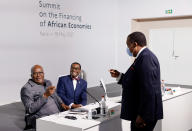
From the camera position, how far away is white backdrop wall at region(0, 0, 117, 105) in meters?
6.89

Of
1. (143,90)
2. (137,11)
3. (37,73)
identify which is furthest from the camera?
(137,11)

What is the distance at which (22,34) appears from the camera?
7.17 m

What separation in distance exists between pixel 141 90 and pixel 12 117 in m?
3.83

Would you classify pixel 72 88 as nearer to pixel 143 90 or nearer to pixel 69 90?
pixel 69 90

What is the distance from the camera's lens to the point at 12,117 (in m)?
5.67

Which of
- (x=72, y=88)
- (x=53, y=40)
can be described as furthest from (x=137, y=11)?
(x=72, y=88)

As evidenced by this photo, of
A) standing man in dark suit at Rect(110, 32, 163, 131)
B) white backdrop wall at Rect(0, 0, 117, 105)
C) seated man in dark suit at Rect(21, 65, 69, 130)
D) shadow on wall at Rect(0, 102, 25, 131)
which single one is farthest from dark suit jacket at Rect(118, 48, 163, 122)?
white backdrop wall at Rect(0, 0, 117, 105)

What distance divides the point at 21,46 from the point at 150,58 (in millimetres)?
5126

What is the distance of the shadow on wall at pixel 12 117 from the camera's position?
492 cm

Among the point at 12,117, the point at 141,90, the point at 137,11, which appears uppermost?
the point at 137,11

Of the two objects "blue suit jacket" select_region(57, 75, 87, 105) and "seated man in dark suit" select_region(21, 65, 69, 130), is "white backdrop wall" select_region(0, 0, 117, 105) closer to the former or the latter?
"blue suit jacket" select_region(57, 75, 87, 105)

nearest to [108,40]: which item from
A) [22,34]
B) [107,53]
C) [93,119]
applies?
[107,53]

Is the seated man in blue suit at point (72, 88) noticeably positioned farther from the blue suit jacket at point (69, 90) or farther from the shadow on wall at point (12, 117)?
the shadow on wall at point (12, 117)

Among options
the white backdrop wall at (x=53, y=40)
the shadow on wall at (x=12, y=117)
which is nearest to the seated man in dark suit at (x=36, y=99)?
the shadow on wall at (x=12, y=117)
